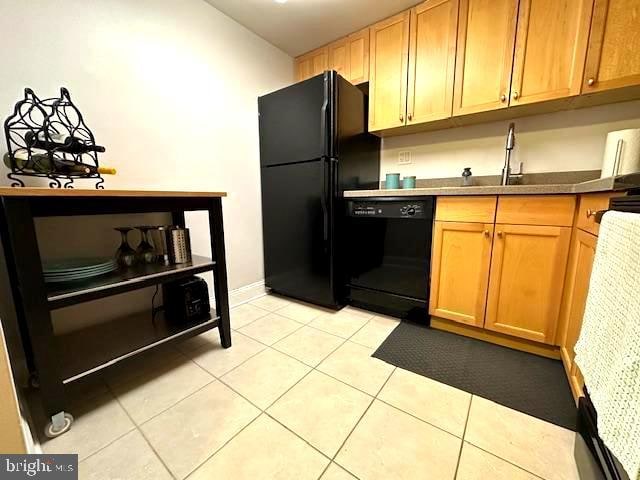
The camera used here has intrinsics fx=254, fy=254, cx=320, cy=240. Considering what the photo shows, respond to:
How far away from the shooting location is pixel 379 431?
94cm

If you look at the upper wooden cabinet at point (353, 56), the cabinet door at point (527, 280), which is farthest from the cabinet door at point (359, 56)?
the cabinet door at point (527, 280)

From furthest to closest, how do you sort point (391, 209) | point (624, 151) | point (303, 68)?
1. point (303, 68)
2. point (391, 209)
3. point (624, 151)

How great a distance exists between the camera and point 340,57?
2148 millimetres

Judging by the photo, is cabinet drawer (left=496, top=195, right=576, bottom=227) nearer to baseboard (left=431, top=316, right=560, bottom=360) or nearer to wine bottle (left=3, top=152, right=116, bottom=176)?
baseboard (left=431, top=316, right=560, bottom=360)

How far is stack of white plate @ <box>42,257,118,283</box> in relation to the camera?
1.00m

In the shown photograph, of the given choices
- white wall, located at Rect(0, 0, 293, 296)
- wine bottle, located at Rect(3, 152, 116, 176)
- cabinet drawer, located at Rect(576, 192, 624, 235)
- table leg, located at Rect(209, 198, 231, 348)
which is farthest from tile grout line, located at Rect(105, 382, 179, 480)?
cabinet drawer, located at Rect(576, 192, 624, 235)

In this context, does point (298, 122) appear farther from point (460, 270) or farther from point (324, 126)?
point (460, 270)

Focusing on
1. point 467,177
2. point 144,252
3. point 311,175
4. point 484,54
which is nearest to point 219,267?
point 144,252

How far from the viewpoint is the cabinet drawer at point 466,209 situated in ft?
4.65

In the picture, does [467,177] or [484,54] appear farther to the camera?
[467,177]

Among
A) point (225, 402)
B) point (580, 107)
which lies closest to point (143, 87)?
point (225, 402)

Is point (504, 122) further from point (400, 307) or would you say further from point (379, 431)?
point (379, 431)

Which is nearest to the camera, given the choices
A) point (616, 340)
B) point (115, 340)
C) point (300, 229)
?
point (616, 340)

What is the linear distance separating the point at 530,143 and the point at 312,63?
1.90 metres
